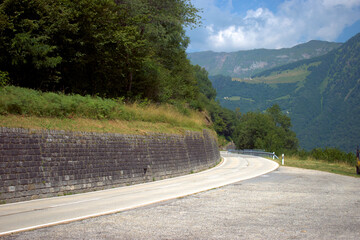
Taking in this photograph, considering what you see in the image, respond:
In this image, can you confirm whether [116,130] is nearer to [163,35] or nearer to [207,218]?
[207,218]

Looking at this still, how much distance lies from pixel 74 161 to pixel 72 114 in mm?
3624

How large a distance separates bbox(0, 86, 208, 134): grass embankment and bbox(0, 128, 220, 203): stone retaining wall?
0.53m

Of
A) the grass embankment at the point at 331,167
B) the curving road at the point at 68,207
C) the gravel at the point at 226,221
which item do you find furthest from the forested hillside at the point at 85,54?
the grass embankment at the point at 331,167

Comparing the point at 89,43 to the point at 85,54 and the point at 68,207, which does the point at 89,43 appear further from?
the point at 68,207

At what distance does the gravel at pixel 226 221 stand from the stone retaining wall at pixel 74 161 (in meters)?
4.03

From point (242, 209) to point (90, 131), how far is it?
7.82 meters

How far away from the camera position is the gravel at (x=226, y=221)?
6.90 metres

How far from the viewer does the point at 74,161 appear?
44.4 ft

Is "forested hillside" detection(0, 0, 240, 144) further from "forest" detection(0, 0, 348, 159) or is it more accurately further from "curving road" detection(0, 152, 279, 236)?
"curving road" detection(0, 152, 279, 236)

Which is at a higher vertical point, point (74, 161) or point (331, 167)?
point (74, 161)

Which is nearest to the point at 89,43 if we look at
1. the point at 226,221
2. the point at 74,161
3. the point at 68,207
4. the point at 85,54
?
the point at 85,54

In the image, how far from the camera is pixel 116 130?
57.1 feet

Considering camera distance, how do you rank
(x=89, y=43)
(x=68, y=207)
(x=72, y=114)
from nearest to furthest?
(x=68, y=207), (x=72, y=114), (x=89, y=43)

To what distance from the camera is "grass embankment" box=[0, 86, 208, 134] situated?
1332 centimetres
